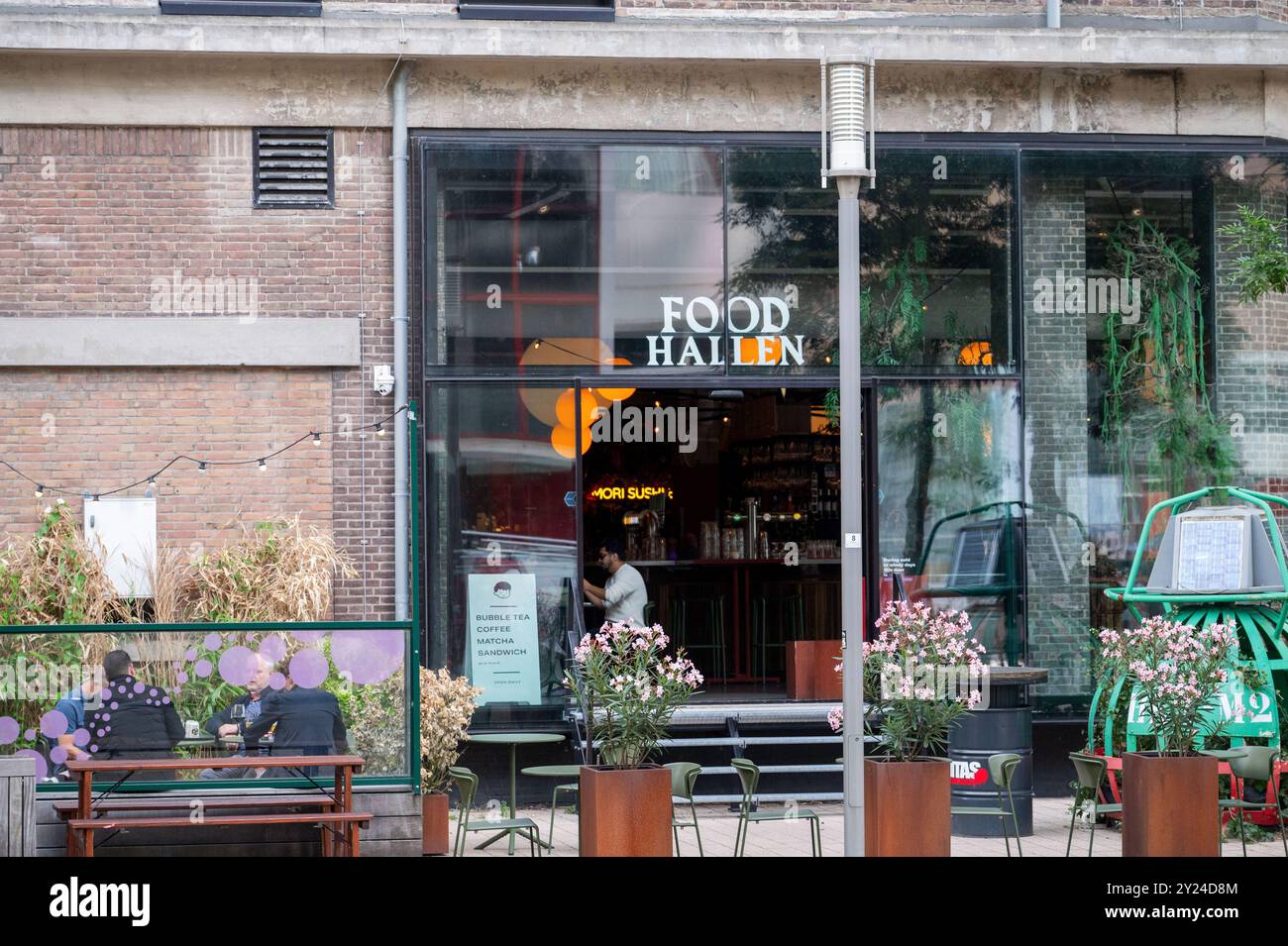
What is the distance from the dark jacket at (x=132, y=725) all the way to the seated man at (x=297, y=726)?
469 millimetres

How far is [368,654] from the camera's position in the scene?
30.6 ft

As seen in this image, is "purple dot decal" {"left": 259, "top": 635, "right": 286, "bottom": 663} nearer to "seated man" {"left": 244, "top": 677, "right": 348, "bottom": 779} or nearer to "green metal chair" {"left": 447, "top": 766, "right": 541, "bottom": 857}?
"seated man" {"left": 244, "top": 677, "right": 348, "bottom": 779}

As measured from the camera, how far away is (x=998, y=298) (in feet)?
44.4

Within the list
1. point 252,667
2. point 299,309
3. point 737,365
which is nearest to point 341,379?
point 299,309

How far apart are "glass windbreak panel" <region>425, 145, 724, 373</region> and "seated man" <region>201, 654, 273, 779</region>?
14.1 ft

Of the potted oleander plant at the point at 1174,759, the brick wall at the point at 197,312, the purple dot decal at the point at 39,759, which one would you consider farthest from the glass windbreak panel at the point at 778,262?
the purple dot decal at the point at 39,759

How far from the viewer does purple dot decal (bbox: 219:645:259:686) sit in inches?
362

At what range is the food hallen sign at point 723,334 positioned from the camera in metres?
13.2

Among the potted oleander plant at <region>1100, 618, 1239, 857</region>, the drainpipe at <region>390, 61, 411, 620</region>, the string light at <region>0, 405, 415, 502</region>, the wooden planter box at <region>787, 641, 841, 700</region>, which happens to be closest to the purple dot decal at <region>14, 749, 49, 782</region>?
the string light at <region>0, 405, 415, 502</region>

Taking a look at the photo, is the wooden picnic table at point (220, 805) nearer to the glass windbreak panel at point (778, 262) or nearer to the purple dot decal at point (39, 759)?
the purple dot decal at point (39, 759)

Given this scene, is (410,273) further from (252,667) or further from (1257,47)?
(1257,47)

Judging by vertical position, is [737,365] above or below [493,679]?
above

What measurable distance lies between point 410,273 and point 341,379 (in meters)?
1.03
